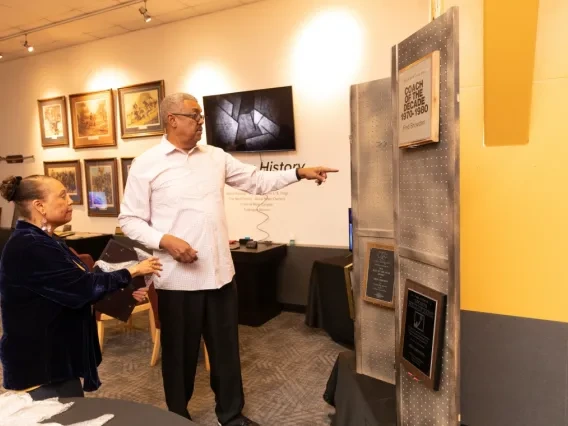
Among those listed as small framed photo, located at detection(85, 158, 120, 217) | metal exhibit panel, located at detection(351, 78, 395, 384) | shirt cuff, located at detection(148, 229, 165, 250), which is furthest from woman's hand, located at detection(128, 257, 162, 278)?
small framed photo, located at detection(85, 158, 120, 217)

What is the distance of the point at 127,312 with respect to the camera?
6.98ft

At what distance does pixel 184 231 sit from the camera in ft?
7.36

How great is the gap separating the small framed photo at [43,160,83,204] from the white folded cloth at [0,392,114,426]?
5529mm

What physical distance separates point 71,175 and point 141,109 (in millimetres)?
1669

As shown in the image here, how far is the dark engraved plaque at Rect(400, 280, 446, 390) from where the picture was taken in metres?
1.36

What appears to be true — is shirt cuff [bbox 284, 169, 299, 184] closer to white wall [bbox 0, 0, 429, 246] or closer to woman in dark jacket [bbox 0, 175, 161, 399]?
woman in dark jacket [bbox 0, 175, 161, 399]

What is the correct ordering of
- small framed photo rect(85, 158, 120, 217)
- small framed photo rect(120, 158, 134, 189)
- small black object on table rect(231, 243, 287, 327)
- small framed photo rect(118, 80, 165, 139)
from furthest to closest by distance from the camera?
small framed photo rect(85, 158, 120, 217) → small framed photo rect(120, 158, 134, 189) → small framed photo rect(118, 80, 165, 139) → small black object on table rect(231, 243, 287, 327)

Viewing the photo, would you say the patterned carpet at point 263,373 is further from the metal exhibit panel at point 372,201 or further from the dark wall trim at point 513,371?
the dark wall trim at point 513,371

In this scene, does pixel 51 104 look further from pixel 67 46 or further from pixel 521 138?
pixel 521 138

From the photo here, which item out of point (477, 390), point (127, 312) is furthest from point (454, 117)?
point (127, 312)

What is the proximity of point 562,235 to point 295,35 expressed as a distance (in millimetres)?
3514

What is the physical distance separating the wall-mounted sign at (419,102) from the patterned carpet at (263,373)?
187cm

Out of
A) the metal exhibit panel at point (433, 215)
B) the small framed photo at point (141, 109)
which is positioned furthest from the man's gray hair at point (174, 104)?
the small framed photo at point (141, 109)

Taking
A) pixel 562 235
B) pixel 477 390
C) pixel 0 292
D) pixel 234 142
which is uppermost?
pixel 234 142
